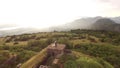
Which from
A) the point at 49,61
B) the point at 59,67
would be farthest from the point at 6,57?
the point at 59,67

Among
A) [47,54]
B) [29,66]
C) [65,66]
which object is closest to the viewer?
[65,66]

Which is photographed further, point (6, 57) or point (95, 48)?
point (95, 48)

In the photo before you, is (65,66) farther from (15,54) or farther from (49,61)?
(15,54)

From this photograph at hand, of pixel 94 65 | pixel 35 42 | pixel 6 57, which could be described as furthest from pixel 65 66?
pixel 35 42

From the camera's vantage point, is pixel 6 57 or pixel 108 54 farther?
pixel 108 54

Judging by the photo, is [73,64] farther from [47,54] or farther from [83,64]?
[47,54]

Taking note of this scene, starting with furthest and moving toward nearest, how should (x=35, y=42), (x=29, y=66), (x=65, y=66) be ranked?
(x=35, y=42) → (x=29, y=66) → (x=65, y=66)

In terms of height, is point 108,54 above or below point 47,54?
below

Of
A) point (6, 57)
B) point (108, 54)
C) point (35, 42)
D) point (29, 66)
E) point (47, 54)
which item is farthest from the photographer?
point (35, 42)

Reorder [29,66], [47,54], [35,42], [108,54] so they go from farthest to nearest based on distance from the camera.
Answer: [35,42] < [108,54] < [47,54] < [29,66]
